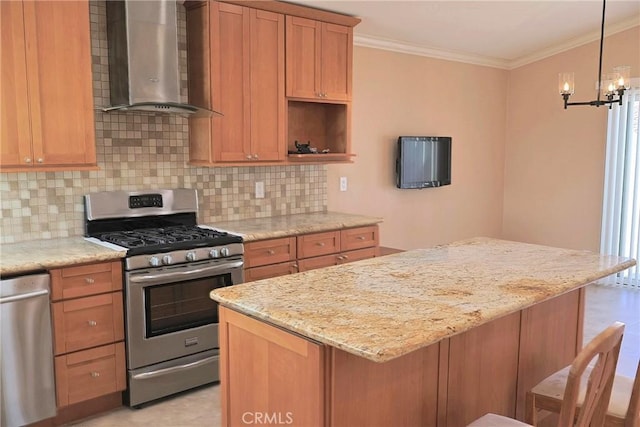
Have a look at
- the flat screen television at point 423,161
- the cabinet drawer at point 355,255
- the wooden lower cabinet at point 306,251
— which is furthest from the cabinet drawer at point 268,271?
the flat screen television at point 423,161

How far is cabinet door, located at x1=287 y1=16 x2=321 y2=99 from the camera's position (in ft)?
13.6

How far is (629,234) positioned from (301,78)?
3.91 m

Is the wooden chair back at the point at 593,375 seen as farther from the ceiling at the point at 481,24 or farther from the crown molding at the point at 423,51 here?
the crown molding at the point at 423,51

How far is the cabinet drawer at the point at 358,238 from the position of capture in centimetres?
420

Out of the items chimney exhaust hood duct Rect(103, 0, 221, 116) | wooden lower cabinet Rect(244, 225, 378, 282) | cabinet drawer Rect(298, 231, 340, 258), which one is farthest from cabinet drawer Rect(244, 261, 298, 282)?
chimney exhaust hood duct Rect(103, 0, 221, 116)

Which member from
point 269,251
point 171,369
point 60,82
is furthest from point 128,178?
point 171,369

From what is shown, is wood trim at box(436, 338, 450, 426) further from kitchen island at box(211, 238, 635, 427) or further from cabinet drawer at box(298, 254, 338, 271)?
cabinet drawer at box(298, 254, 338, 271)

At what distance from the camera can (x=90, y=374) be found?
9.96 ft

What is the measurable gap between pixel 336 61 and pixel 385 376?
3061 mm

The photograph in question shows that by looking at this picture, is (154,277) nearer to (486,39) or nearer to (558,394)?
(558,394)

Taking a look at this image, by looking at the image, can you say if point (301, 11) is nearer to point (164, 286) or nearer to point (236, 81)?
point (236, 81)

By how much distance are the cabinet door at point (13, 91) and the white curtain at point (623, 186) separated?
5.35 meters

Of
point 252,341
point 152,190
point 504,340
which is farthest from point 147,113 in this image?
point 504,340

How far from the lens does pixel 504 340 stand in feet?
8.04
